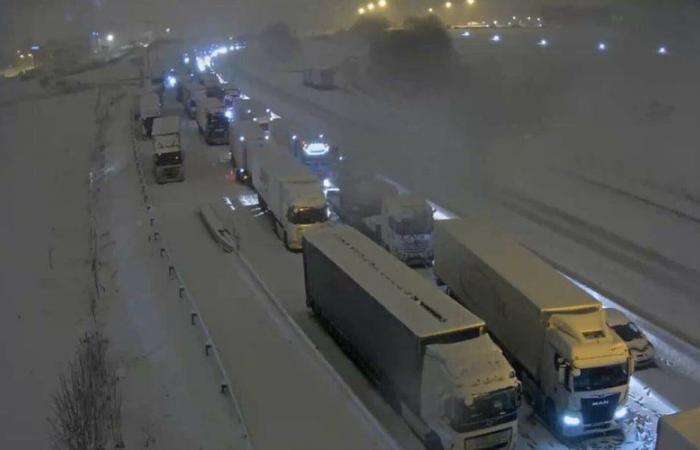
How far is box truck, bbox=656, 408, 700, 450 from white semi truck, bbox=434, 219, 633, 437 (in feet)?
12.3

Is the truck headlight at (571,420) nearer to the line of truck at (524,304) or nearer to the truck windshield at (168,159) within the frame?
the line of truck at (524,304)

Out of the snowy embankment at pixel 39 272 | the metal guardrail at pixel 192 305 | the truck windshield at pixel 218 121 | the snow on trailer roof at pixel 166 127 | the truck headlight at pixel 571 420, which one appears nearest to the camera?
the truck headlight at pixel 571 420

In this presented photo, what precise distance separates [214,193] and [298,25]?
287ft

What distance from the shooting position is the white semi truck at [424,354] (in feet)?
44.6

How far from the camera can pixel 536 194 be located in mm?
34219

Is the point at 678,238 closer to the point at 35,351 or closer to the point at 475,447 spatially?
the point at 475,447

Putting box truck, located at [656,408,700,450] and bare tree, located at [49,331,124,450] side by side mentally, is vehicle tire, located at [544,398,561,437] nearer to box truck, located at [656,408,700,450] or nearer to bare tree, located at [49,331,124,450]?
box truck, located at [656,408,700,450]

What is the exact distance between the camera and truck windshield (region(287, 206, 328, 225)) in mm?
25953

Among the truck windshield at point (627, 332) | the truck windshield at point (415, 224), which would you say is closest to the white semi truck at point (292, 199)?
the truck windshield at point (415, 224)

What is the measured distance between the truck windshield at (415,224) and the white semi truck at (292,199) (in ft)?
10.1

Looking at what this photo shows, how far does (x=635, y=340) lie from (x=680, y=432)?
328 inches

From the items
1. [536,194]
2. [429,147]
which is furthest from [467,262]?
[429,147]

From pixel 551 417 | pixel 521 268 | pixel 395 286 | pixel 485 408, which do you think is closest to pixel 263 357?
pixel 395 286

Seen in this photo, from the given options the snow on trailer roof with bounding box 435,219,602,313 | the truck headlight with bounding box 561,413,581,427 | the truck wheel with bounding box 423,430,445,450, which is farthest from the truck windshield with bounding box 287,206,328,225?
Result: the truck headlight with bounding box 561,413,581,427
